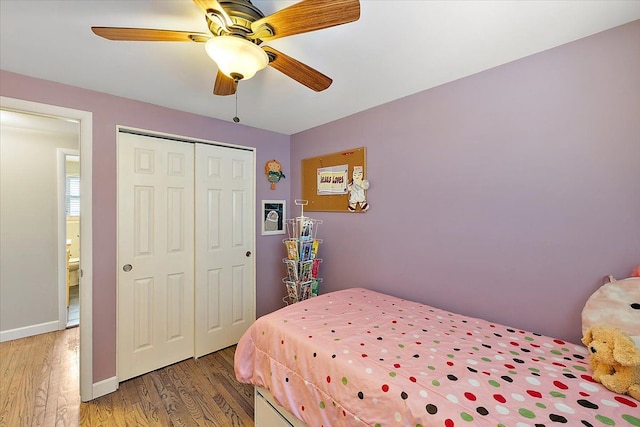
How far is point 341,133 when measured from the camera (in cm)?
267

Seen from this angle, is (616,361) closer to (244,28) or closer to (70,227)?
(244,28)

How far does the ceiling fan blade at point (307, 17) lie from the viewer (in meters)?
0.92

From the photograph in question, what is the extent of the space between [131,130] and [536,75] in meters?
2.86

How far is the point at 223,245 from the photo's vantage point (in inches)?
109

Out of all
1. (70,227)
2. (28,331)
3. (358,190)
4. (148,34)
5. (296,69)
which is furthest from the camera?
(70,227)

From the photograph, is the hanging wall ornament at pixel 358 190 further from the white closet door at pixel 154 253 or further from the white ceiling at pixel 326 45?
the white closet door at pixel 154 253

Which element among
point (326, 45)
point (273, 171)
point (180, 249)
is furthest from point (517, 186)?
point (180, 249)

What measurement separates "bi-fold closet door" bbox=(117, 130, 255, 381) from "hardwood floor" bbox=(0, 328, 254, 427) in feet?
0.70

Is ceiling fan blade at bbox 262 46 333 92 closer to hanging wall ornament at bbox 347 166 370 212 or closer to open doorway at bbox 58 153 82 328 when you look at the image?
hanging wall ornament at bbox 347 166 370 212

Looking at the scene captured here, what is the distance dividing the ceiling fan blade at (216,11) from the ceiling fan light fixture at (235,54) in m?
0.06

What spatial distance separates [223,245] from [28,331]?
94.5 inches

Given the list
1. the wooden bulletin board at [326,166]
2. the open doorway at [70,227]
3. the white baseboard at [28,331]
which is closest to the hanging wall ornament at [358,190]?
the wooden bulletin board at [326,166]

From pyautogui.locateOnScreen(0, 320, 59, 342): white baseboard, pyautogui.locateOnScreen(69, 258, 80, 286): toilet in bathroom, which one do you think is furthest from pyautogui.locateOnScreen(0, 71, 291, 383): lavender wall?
pyautogui.locateOnScreen(69, 258, 80, 286): toilet in bathroom

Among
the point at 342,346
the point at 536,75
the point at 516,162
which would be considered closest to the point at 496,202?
the point at 516,162
